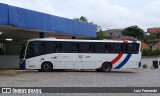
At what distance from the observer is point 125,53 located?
3209 centimetres

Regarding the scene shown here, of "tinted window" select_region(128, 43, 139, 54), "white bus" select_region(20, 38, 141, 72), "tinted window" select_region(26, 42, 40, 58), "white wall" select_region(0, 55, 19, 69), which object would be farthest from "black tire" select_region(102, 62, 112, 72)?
"white wall" select_region(0, 55, 19, 69)

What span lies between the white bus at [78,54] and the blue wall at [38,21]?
5.39 feet

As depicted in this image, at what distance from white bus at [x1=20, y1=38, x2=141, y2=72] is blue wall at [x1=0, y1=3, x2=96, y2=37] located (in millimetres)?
1644

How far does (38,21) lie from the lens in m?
31.0

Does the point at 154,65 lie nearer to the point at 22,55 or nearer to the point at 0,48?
the point at 0,48

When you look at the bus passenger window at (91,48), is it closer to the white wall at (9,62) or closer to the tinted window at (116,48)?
the tinted window at (116,48)

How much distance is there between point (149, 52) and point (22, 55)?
146ft

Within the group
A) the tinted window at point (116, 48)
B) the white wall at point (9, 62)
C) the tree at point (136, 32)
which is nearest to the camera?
the tinted window at point (116, 48)

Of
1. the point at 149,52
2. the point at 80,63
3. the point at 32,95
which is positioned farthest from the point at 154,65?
the point at 32,95

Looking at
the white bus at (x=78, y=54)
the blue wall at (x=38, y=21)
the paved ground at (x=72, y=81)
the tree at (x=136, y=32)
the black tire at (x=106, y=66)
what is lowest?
the paved ground at (x=72, y=81)

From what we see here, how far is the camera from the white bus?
30.0 m

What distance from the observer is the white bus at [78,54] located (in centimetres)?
3002

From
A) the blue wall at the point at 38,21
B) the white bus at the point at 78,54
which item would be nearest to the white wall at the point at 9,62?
the blue wall at the point at 38,21

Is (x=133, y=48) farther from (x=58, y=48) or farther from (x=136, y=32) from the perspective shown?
(x=136, y=32)
